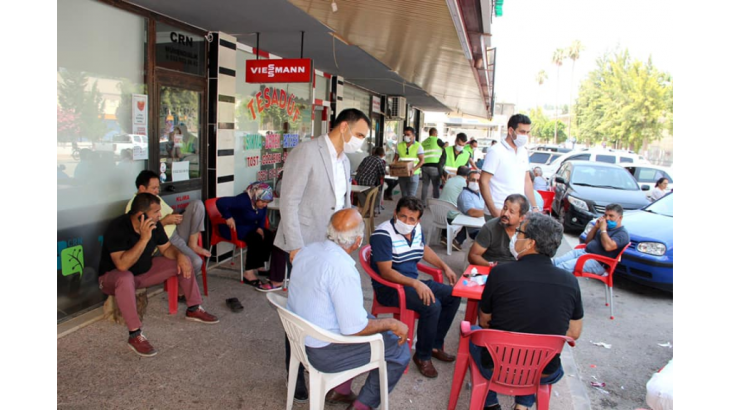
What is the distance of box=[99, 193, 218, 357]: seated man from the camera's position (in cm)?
380

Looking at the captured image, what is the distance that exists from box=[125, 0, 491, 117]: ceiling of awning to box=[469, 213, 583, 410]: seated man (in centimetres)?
201

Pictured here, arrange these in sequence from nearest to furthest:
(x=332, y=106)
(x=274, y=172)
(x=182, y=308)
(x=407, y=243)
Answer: (x=407, y=243) → (x=182, y=308) → (x=274, y=172) → (x=332, y=106)

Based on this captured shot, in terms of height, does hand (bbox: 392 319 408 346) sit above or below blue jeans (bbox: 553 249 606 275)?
above

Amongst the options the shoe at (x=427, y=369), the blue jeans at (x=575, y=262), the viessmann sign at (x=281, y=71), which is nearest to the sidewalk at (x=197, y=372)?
the shoe at (x=427, y=369)

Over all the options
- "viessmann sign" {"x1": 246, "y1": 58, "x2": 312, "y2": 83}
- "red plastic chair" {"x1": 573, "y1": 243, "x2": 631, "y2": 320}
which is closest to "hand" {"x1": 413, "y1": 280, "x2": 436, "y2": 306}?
"red plastic chair" {"x1": 573, "y1": 243, "x2": 631, "y2": 320}

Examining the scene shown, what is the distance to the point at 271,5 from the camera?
484 centimetres

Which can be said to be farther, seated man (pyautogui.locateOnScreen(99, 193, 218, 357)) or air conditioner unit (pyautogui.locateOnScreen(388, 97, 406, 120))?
air conditioner unit (pyautogui.locateOnScreen(388, 97, 406, 120))

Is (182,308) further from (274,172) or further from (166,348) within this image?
(274,172)

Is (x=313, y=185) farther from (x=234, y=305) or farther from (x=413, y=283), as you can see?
(x=234, y=305)

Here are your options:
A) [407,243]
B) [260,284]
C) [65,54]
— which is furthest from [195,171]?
[407,243]

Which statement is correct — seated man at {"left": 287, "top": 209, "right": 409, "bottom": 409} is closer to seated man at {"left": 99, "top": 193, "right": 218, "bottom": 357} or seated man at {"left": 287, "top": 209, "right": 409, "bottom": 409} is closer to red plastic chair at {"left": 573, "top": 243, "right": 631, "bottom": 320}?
seated man at {"left": 99, "top": 193, "right": 218, "bottom": 357}

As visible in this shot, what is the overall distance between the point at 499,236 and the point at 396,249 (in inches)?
44.6

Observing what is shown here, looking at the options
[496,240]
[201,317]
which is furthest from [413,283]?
[201,317]
